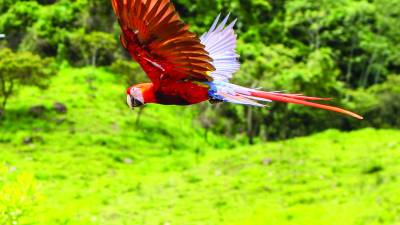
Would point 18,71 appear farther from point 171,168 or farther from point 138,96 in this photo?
point 138,96

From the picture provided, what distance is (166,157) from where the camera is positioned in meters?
18.1

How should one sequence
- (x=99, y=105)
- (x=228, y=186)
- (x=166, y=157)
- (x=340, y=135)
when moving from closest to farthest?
(x=228, y=186)
(x=166, y=157)
(x=340, y=135)
(x=99, y=105)

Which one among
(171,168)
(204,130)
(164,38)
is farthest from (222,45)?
(204,130)

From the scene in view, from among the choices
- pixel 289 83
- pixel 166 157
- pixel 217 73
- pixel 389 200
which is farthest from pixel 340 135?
pixel 217 73

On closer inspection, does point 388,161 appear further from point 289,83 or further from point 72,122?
point 72,122

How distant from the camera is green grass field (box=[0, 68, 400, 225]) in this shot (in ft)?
39.5

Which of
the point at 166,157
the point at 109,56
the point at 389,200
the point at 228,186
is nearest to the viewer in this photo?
the point at 389,200

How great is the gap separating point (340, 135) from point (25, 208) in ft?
50.4

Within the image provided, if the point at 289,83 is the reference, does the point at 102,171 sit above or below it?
below

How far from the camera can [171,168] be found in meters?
16.8

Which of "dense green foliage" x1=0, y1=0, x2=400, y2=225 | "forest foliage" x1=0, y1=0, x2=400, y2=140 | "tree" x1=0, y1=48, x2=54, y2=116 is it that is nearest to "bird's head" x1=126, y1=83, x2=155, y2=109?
"dense green foliage" x1=0, y1=0, x2=400, y2=225

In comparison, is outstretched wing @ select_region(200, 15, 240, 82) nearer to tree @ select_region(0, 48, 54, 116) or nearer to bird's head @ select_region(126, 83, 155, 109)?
bird's head @ select_region(126, 83, 155, 109)

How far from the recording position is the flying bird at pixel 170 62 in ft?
5.44

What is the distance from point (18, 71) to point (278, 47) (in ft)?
33.2
